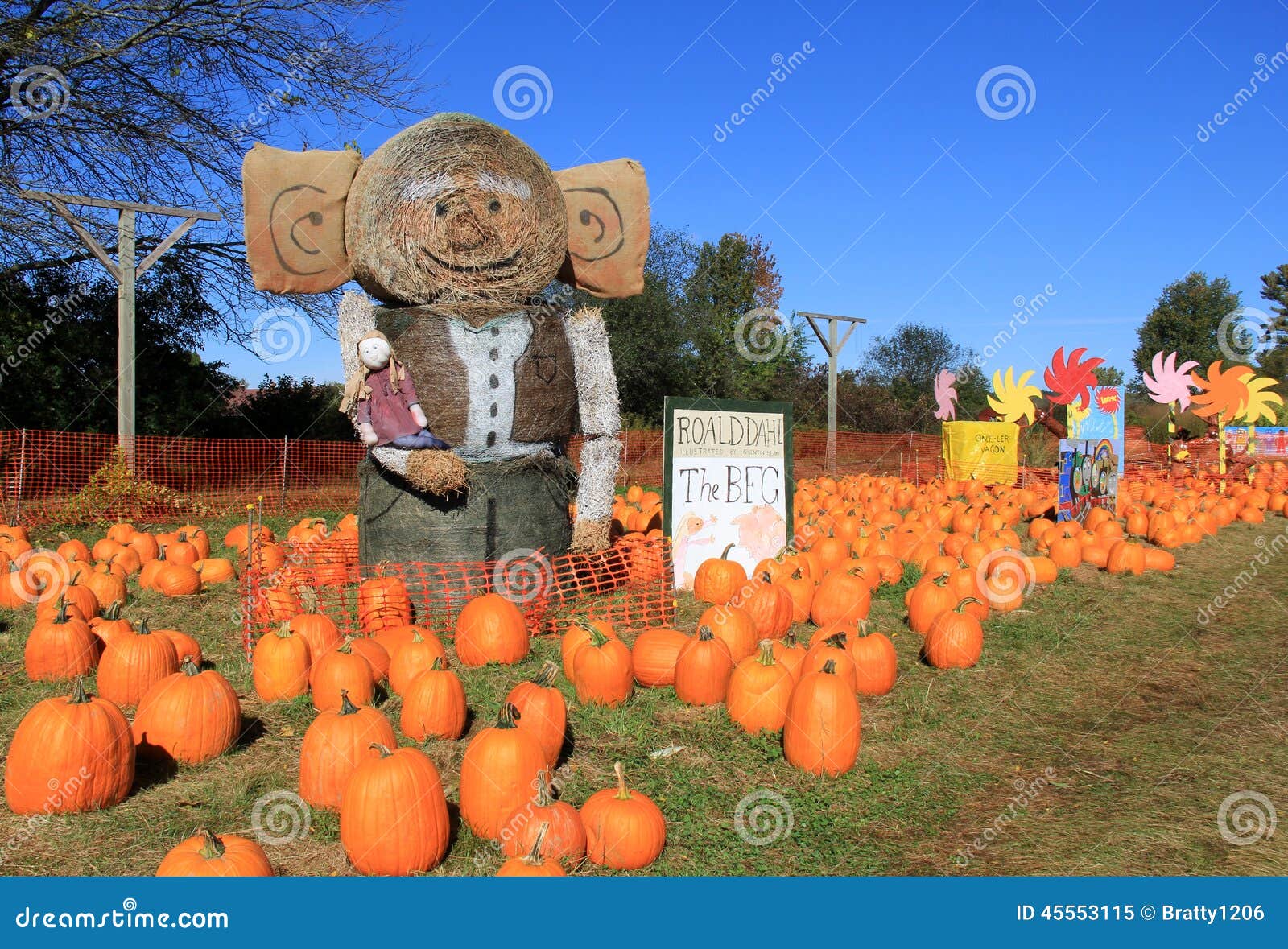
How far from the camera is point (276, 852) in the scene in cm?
327

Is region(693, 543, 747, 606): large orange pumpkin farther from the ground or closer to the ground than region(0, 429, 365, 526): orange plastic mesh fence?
closer to the ground

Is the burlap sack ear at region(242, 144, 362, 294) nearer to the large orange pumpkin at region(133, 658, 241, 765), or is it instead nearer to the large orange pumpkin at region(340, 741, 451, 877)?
the large orange pumpkin at region(133, 658, 241, 765)

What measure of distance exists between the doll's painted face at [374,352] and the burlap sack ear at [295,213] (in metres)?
0.87

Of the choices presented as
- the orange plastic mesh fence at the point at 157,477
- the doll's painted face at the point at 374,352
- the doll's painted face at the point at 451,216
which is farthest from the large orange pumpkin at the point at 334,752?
the orange plastic mesh fence at the point at 157,477

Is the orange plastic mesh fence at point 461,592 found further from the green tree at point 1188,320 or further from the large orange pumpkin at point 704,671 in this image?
the green tree at point 1188,320

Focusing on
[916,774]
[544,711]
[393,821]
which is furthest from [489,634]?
[916,774]

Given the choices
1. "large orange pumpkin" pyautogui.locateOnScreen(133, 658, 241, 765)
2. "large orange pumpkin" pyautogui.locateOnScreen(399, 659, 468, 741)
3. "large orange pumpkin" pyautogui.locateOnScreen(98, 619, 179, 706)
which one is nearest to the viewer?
"large orange pumpkin" pyautogui.locateOnScreen(133, 658, 241, 765)

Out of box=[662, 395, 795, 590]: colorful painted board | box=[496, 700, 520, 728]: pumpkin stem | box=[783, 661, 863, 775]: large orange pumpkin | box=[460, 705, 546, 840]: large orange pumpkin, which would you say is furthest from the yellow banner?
box=[460, 705, 546, 840]: large orange pumpkin

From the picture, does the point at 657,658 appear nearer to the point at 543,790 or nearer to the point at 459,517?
the point at 459,517

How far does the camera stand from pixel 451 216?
20.8ft

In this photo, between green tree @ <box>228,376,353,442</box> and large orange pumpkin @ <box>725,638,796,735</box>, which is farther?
green tree @ <box>228,376,353,442</box>

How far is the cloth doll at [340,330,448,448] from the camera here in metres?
6.35

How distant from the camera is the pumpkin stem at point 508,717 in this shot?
3605 mm

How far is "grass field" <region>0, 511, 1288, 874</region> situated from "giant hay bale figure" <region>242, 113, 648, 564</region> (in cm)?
118
